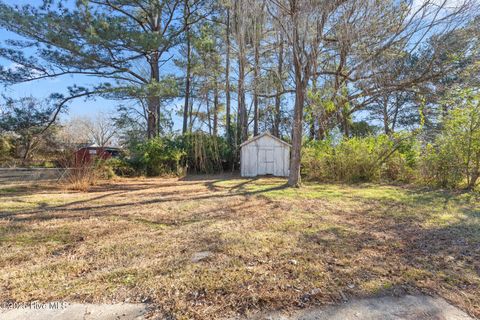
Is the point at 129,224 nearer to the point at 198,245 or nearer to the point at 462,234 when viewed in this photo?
the point at 198,245

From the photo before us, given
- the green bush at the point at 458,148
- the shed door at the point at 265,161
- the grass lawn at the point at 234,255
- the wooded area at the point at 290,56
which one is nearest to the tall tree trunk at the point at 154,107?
the wooded area at the point at 290,56

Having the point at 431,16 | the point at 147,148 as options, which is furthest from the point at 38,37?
the point at 431,16

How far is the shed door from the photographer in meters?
9.51

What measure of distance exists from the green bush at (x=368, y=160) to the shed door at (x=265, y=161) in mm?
2214

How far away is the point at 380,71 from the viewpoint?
7016 millimetres

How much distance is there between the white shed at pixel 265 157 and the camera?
9.49 meters

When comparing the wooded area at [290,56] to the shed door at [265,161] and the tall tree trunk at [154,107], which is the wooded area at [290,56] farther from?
the shed door at [265,161]

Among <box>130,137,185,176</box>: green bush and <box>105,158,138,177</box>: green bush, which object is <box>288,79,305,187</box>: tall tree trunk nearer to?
<box>130,137,185,176</box>: green bush

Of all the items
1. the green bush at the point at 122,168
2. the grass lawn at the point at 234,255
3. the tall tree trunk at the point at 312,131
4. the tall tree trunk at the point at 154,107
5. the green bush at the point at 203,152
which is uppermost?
the tall tree trunk at the point at 154,107

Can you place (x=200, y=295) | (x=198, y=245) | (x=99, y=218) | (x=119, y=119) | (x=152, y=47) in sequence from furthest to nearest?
(x=119, y=119) < (x=152, y=47) < (x=99, y=218) < (x=198, y=245) < (x=200, y=295)

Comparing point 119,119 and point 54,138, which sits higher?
point 119,119

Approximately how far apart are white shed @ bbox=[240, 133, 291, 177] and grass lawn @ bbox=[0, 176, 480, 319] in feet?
18.3

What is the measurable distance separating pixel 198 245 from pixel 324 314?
1288 mm

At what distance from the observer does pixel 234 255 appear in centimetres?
208
